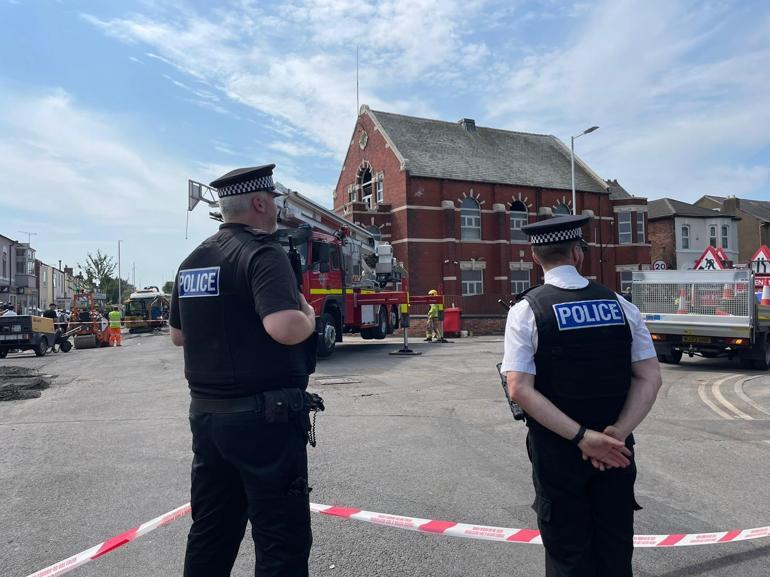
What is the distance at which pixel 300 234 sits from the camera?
122 inches

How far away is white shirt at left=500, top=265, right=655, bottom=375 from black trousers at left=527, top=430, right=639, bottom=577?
0.33 metres

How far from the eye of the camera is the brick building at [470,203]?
33.7m

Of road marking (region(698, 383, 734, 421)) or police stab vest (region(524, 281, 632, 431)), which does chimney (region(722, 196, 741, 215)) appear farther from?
police stab vest (region(524, 281, 632, 431))

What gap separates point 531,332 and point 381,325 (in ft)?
53.8

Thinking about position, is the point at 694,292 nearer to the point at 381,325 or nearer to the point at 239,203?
the point at 381,325

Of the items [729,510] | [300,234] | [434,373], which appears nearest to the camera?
[300,234]

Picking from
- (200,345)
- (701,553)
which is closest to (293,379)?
(200,345)

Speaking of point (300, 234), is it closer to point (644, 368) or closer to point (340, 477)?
point (644, 368)

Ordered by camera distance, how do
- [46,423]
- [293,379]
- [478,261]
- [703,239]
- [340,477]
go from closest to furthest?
[293,379] → [340,477] → [46,423] → [478,261] → [703,239]

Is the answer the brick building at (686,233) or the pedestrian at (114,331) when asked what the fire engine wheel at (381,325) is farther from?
the brick building at (686,233)

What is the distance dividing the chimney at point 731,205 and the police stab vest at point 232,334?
2252 inches

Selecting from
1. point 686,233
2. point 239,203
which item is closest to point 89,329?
point 239,203

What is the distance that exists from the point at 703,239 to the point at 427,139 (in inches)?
Result: 986

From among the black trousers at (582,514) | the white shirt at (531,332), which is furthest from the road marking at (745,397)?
the black trousers at (582,514)
